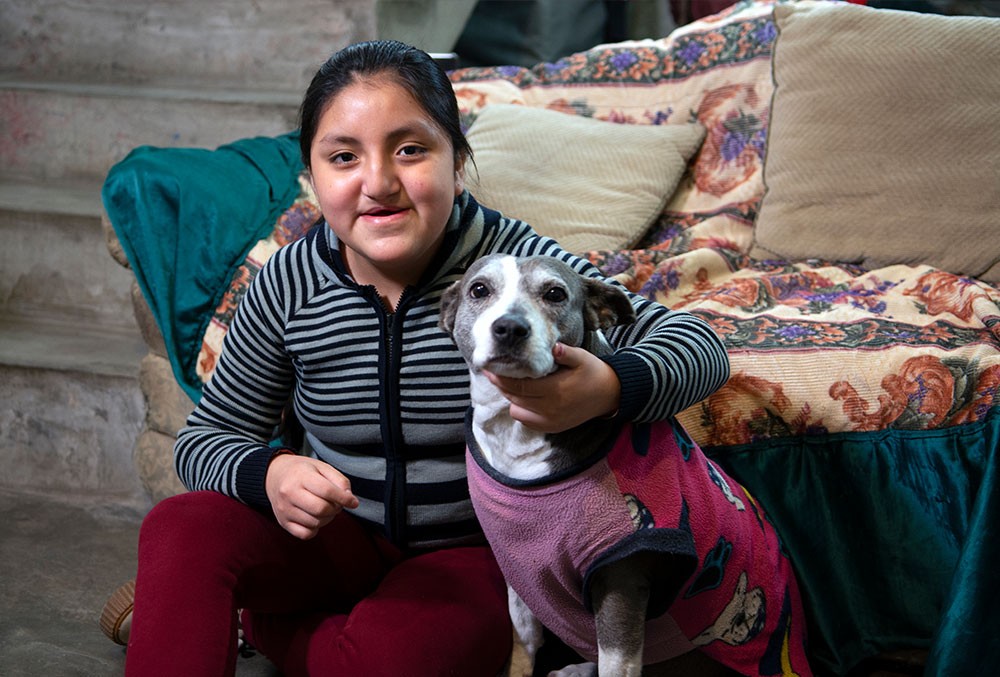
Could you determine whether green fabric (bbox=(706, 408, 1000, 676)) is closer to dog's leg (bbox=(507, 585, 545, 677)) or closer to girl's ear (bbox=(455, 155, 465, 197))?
dog's leg (bbox=(507, 585, 545, 677))

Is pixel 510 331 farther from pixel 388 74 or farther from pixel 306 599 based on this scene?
pixel 306 599

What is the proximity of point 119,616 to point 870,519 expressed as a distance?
3.79 ft

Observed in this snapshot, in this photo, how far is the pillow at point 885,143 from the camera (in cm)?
174

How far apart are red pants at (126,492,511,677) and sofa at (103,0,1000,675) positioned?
460 mm

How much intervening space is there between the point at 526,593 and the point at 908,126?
127 cm

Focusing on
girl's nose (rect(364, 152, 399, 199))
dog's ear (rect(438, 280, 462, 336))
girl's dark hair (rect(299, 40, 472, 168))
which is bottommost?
dog's ear (rect(438, 280, 462, 336))

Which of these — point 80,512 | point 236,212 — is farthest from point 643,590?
point 80,512

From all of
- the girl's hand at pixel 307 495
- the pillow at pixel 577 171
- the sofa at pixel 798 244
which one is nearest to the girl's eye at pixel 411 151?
the girl's hand at pixel 307 495

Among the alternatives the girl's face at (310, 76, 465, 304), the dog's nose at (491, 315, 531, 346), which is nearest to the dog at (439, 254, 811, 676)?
the dog's nose at (491, 315, 531, 346)

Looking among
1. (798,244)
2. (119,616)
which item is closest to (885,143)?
(798,244)

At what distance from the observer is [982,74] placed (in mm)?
1741

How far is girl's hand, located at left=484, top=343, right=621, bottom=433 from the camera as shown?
3.04 feet

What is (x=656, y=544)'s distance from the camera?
37.0 inches

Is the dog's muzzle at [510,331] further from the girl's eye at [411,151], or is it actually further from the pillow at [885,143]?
the pillow at [885,143]
